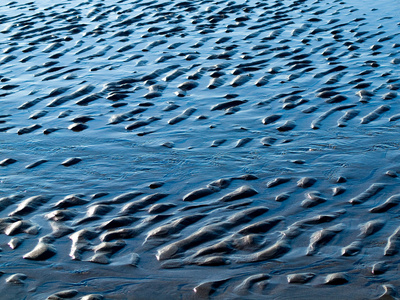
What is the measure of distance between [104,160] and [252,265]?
2.50 meters

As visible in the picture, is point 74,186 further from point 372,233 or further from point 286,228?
point 372,233

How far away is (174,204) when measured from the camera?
16.5 ft

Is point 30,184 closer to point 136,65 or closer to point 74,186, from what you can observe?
point 74,186

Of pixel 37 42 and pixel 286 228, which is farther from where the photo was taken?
pixel 37 42

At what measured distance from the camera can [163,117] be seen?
23.4 ft

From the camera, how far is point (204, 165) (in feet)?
18.8

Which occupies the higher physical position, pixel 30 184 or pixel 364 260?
pixel 30 184

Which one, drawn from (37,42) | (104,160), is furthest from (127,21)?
(104,160)

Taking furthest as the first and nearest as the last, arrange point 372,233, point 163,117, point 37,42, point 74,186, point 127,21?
1. point 127,21
2. point 37,42
3. point 163,117
4. point 74,186
5. point 372,233

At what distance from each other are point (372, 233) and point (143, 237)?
1.78 meters

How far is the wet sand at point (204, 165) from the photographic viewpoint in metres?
4.05

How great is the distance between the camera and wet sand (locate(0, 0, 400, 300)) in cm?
405

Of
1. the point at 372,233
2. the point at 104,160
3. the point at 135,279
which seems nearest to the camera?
the point at 135,279

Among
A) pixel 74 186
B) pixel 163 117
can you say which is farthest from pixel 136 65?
pixel 74 186
